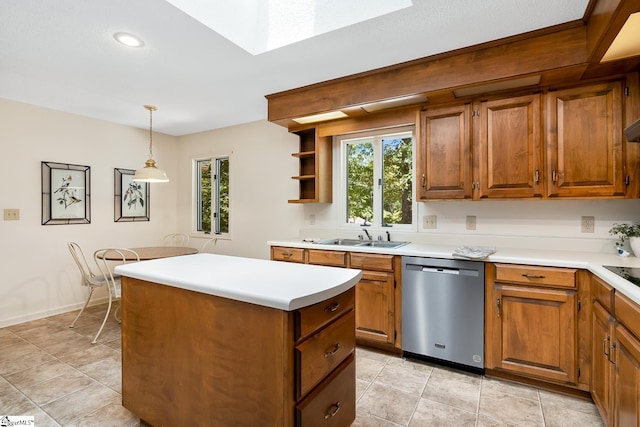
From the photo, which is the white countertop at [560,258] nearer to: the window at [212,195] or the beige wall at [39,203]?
the window at [212,195]

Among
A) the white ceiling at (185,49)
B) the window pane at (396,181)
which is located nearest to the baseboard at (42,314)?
the white ceiling at (185,49)

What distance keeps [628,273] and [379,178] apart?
6.84 feet

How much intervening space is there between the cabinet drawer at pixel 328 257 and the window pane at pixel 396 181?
760 millimetres

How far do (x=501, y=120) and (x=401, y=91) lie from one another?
2.61 ft

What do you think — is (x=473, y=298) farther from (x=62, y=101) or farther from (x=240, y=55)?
(x=62, y=101)

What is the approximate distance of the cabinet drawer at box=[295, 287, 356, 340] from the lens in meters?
1.22

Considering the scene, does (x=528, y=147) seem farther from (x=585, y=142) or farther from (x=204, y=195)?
(x=204, y=195)

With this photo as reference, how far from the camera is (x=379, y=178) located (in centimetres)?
335

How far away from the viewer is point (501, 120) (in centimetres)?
242

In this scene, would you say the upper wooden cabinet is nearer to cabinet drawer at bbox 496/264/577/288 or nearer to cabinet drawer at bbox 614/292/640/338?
cabinet drawer at bbox 496/264/577/288

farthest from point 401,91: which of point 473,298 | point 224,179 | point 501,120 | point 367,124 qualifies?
point 224,179

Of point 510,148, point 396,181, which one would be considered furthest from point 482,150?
point 396,181

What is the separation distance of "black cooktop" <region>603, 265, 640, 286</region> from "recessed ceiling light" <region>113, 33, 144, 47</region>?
317cm

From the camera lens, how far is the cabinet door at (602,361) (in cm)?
162
